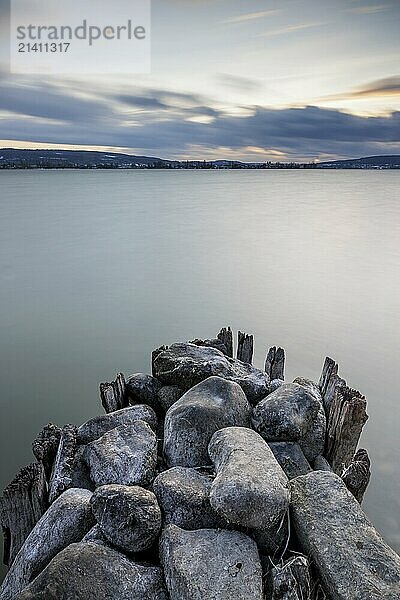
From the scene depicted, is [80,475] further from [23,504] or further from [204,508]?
[204,508]

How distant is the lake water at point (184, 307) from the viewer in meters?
7.73

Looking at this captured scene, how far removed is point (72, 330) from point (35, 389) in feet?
8.90

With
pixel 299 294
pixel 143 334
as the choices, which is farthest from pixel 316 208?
pixel 143 334

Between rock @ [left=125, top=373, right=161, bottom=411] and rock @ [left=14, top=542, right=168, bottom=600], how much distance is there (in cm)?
262

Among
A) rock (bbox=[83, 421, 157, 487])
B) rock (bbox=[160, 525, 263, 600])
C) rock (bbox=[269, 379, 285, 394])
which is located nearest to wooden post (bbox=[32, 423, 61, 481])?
rock (bbox=[83, 421, 157, 487])

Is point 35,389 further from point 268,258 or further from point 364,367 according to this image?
point 268,258

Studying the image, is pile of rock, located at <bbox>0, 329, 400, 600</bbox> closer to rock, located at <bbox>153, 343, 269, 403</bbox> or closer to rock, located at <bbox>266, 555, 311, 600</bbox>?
rock, located at <bbox>266, 555, 311, 600</bbox>

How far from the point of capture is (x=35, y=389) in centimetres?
814

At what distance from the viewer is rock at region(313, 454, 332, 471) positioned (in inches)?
204

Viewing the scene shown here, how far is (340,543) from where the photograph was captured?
3.63 meters

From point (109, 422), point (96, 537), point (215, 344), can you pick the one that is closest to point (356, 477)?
point (96, 537)

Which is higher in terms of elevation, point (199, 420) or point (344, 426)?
point (199, 420)

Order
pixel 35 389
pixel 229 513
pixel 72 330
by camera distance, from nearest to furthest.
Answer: pixel 229 513
pixel 35 389
pixel 72 330

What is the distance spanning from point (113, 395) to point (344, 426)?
7.92 ft
